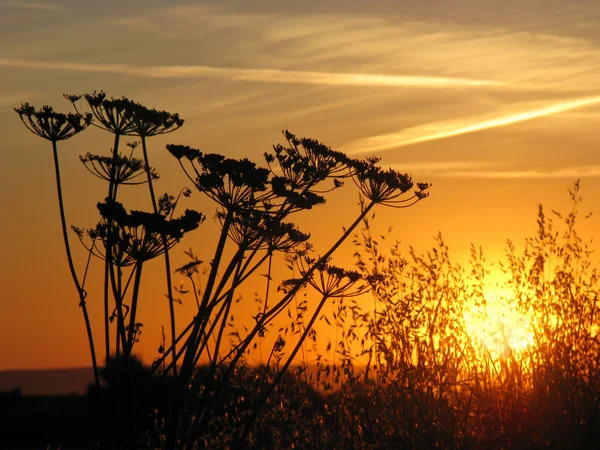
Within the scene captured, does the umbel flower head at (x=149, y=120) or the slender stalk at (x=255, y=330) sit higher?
the umbel flower head at (x=149, y=120)

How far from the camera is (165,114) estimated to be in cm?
489

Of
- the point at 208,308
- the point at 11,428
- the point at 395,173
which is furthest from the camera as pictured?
the point at 11,428

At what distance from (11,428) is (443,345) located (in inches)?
318

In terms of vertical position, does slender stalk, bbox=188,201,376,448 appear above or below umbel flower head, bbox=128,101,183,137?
below

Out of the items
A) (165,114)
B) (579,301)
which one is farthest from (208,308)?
(579,301)

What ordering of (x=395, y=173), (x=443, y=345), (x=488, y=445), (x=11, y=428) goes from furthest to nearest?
(x=11, y=428)
(x=443, y=345)
(x=488, y=445)
(x=395, y=173)

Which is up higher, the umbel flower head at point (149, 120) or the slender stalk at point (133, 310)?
the umbel flower head at point (149, 120)

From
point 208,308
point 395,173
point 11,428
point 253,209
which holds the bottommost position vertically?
point 11,428

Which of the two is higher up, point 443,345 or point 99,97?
point 99,97

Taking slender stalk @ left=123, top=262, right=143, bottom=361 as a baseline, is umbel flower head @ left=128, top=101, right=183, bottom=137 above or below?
above

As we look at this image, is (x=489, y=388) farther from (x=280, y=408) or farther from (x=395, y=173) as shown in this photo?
(x=395, y=173)

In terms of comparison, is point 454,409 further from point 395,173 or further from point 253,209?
point 253,209

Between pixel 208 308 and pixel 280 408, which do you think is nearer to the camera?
pixel 208 308

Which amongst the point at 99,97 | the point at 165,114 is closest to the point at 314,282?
the point at 165,114
